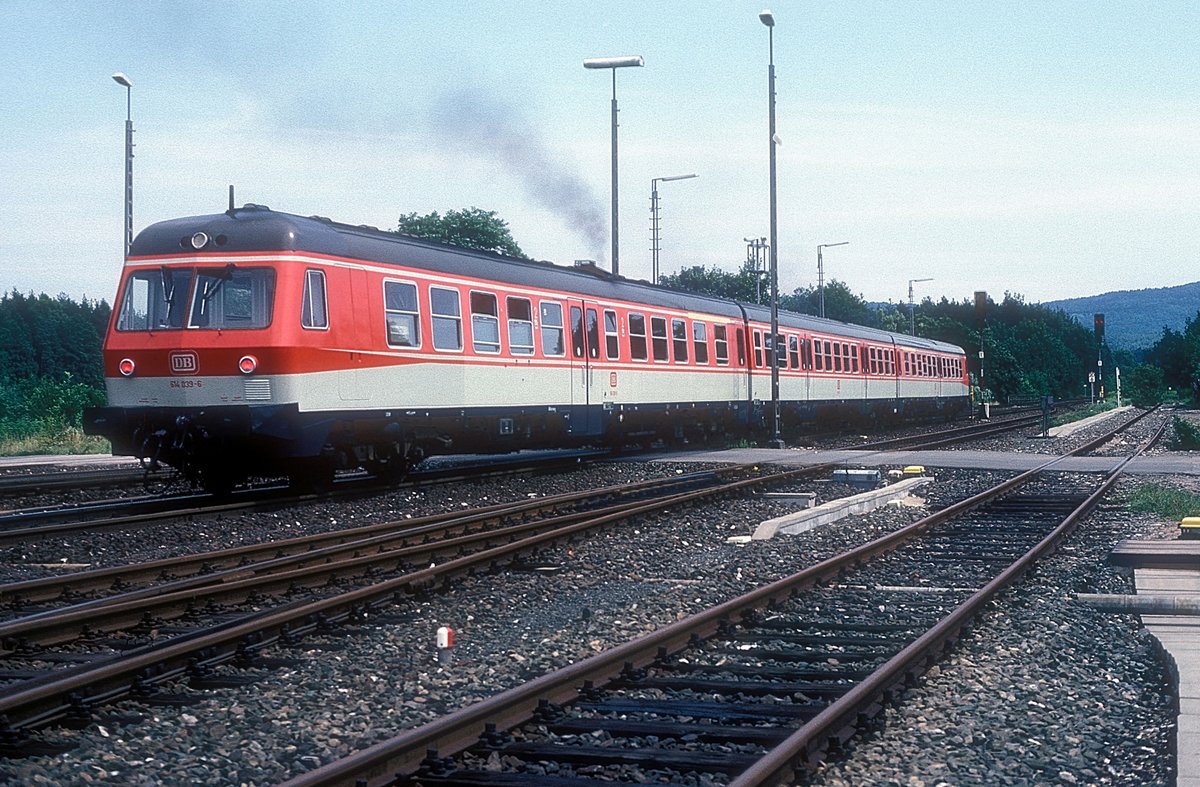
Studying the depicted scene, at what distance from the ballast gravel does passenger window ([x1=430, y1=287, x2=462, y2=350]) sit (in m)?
5.62

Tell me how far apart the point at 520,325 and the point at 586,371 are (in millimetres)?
2375

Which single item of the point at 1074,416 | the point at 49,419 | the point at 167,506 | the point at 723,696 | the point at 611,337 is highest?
the point at 611,337

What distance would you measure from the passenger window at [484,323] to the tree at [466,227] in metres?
58.5

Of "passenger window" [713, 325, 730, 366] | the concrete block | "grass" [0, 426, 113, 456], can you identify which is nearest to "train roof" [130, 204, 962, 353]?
"passenger window" [713, 325, 730, 366]

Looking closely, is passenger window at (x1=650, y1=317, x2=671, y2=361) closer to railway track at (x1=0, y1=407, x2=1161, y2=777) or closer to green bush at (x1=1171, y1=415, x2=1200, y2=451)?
green bush at (x1=1171, y1=415, x2=1200, y2=451)

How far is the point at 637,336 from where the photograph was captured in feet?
76.6

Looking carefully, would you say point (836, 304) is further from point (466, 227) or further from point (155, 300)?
point (155, 300)

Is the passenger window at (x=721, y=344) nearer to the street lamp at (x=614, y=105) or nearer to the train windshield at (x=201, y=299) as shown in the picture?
the street lamp at (x=614, y=105)

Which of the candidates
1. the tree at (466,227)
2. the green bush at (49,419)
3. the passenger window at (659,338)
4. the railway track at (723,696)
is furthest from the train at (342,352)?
the tree at (466,227)

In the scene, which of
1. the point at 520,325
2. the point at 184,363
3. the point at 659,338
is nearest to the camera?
the point at 184,363

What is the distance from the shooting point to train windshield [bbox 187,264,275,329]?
47.2 feet

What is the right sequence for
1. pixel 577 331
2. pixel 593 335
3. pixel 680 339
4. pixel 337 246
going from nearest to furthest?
pixel 337 246, pixel 577 331, pixel 593 335, pixel 680 339

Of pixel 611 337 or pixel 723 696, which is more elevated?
pixel 611 337

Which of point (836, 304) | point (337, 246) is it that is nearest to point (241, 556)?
point (337, 246)
